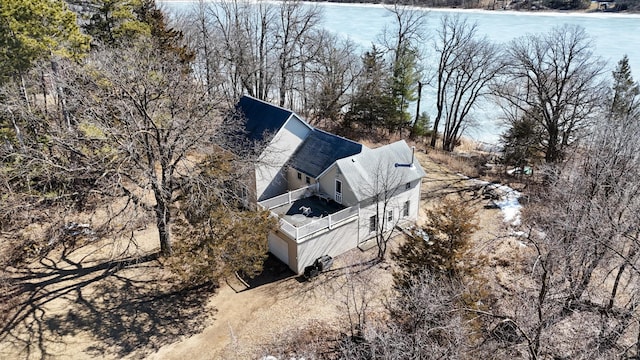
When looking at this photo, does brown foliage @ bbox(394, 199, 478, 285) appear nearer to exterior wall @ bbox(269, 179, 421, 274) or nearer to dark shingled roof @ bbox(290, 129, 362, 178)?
exterior wall @ bbox(269, 179, 421, 274)

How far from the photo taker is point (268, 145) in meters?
21.0

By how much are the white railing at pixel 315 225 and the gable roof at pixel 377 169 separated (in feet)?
2.86

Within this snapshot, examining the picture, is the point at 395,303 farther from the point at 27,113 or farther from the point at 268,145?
the point at 27,113

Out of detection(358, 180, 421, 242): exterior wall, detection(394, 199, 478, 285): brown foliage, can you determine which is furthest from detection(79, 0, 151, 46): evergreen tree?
detection(394, 199, 478, 285): brown foliage

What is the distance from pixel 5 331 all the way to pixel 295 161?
1372 cm

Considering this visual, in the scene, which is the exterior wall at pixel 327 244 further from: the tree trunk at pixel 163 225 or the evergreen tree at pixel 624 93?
the evergreen tree at pixel 624 93

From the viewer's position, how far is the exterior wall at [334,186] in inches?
762

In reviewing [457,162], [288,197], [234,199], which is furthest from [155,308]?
[457,162]

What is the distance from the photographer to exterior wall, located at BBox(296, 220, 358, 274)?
59.3 feet

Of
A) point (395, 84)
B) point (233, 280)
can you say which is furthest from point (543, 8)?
point (233, 280)

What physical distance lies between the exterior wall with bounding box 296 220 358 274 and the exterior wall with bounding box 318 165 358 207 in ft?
3.36

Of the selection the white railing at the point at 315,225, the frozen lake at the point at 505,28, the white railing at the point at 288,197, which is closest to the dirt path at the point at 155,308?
the white railing at the point at 315,225

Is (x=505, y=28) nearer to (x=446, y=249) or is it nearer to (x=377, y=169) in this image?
(x=377, y=169)

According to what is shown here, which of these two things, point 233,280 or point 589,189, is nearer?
point 589,189
